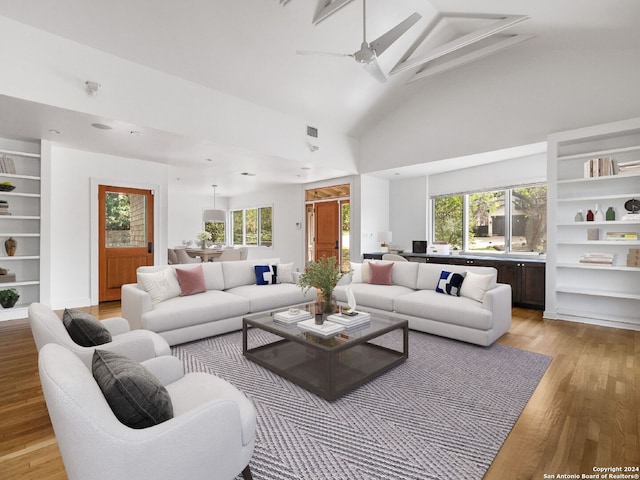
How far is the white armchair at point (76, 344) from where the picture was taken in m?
1.82

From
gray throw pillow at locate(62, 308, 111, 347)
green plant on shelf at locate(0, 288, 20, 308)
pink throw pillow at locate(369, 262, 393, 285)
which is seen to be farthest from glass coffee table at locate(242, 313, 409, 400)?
green plant on shelf at locate(0, 288, 20, 308)

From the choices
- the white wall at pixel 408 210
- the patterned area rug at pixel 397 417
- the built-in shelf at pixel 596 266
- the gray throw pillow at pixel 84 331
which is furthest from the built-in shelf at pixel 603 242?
the gray throw pillow at pixel 84 331

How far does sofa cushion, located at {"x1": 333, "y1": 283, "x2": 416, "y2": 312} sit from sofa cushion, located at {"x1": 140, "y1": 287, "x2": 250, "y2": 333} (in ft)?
4.65

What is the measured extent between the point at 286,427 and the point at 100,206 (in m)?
5.57

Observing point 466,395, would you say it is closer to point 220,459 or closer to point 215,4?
point 220,459

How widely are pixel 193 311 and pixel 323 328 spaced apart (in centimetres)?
160

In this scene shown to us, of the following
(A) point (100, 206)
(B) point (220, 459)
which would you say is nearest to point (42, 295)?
(A) point (100, 206)

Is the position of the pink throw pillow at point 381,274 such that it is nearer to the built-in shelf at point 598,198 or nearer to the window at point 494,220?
the built-in shelf at point 598,198

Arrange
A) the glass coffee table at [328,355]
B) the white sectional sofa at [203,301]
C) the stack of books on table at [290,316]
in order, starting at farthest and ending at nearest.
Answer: the white sectional sofa at [203,301]
the stack of books on table at [290,316]
the glass coffee table at [328,355]

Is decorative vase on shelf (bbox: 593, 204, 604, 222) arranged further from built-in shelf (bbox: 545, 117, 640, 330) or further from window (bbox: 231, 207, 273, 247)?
window (bbox: 231, 207, 273, 247)

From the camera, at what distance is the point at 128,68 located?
411 centimetres

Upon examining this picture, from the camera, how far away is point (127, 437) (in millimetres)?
1094

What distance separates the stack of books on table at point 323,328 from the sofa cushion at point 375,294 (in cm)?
128

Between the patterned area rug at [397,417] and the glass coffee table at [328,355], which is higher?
the glass coffee table at [328,355]
